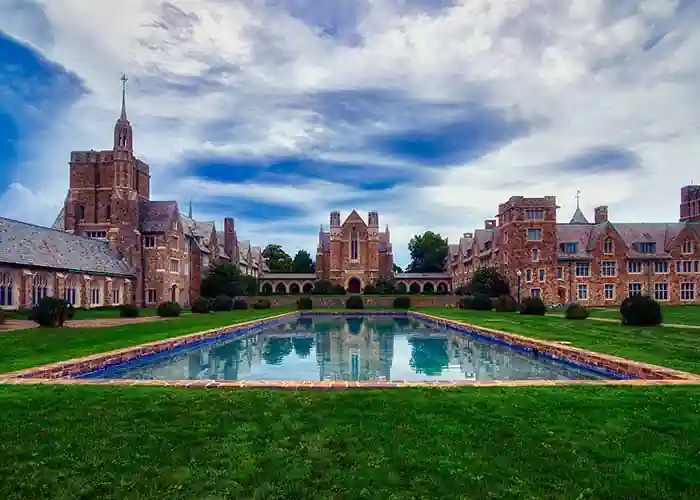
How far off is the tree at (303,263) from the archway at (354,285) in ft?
85.2

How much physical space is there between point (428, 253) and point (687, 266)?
4995 cm

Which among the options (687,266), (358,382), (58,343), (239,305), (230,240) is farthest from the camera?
(230,240)

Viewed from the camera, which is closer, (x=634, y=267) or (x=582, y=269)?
(x=582, y=269)

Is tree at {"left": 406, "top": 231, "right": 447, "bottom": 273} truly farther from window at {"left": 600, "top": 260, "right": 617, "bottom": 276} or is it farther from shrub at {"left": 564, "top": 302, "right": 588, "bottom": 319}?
shrub at {"left": 564, "top": 302, "right": 588, "bottom": 319}

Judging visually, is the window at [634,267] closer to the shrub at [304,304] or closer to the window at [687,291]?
the window at [687,291]

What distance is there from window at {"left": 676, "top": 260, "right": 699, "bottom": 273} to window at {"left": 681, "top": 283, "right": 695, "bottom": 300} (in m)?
1.40

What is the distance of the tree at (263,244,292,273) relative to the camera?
4046 inches

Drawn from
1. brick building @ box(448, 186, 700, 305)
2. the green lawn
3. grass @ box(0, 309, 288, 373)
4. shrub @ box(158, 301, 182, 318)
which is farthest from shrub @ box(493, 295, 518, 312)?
grass @ box(0, 309, 288, 373)

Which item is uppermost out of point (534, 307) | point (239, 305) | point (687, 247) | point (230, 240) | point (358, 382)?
point (230, 240)

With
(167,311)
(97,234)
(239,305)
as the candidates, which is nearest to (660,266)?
(239,305)

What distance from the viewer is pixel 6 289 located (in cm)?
3353

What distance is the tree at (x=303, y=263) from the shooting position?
98688 millimetres

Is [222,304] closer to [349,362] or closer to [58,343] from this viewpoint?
[58,343]

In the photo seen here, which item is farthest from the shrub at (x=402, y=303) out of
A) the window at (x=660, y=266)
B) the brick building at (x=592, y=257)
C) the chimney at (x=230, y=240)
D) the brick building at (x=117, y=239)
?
the chimney at (x=230, y=240)
